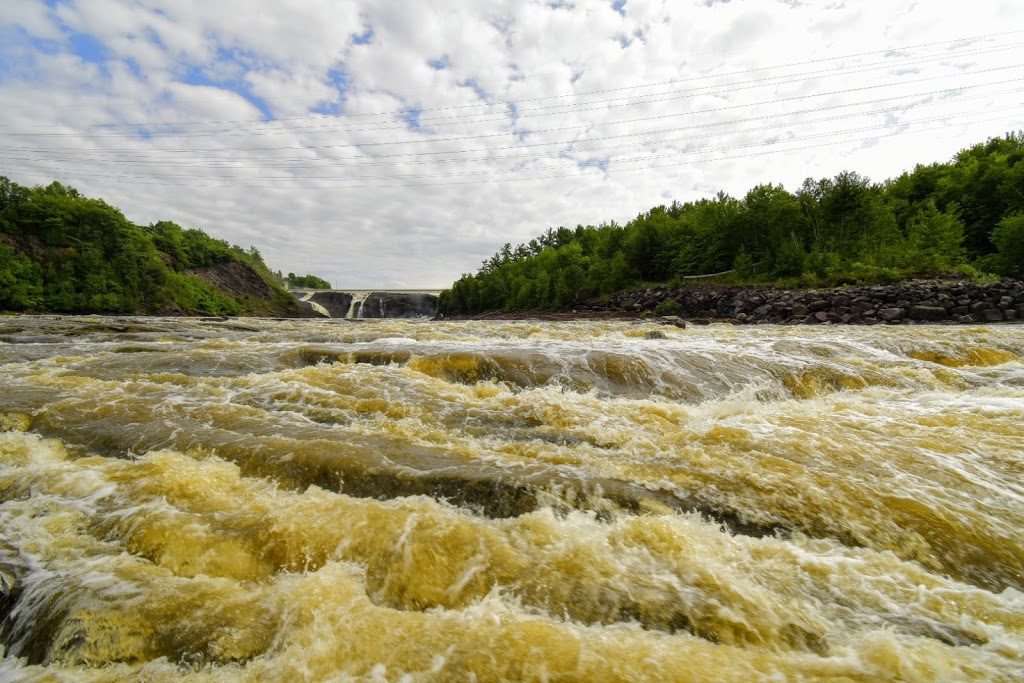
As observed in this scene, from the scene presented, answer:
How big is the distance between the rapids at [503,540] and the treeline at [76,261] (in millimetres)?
47996

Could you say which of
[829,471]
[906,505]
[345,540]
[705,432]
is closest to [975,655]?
[906,505]

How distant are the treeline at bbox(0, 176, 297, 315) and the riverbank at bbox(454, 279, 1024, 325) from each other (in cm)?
5433

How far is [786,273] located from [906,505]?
130 ft

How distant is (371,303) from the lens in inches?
3270

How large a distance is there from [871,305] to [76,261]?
68033 millimetres

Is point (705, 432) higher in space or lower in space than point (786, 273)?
lower

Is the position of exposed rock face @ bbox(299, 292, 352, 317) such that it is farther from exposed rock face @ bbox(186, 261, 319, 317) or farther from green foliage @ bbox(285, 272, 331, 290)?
green foliage @ bbox(285, 272, 331, 290)

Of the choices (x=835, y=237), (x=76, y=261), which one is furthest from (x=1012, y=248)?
(x=76, y=261)

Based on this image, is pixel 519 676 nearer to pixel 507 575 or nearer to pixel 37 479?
pixel 507 575

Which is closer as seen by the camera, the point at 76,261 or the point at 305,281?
the point at 76,261

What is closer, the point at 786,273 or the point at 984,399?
the point at 984,399

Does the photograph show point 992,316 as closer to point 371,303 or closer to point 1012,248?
point 1012,248

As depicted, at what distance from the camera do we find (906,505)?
3.37 metres

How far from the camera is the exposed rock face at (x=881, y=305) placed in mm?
20016
